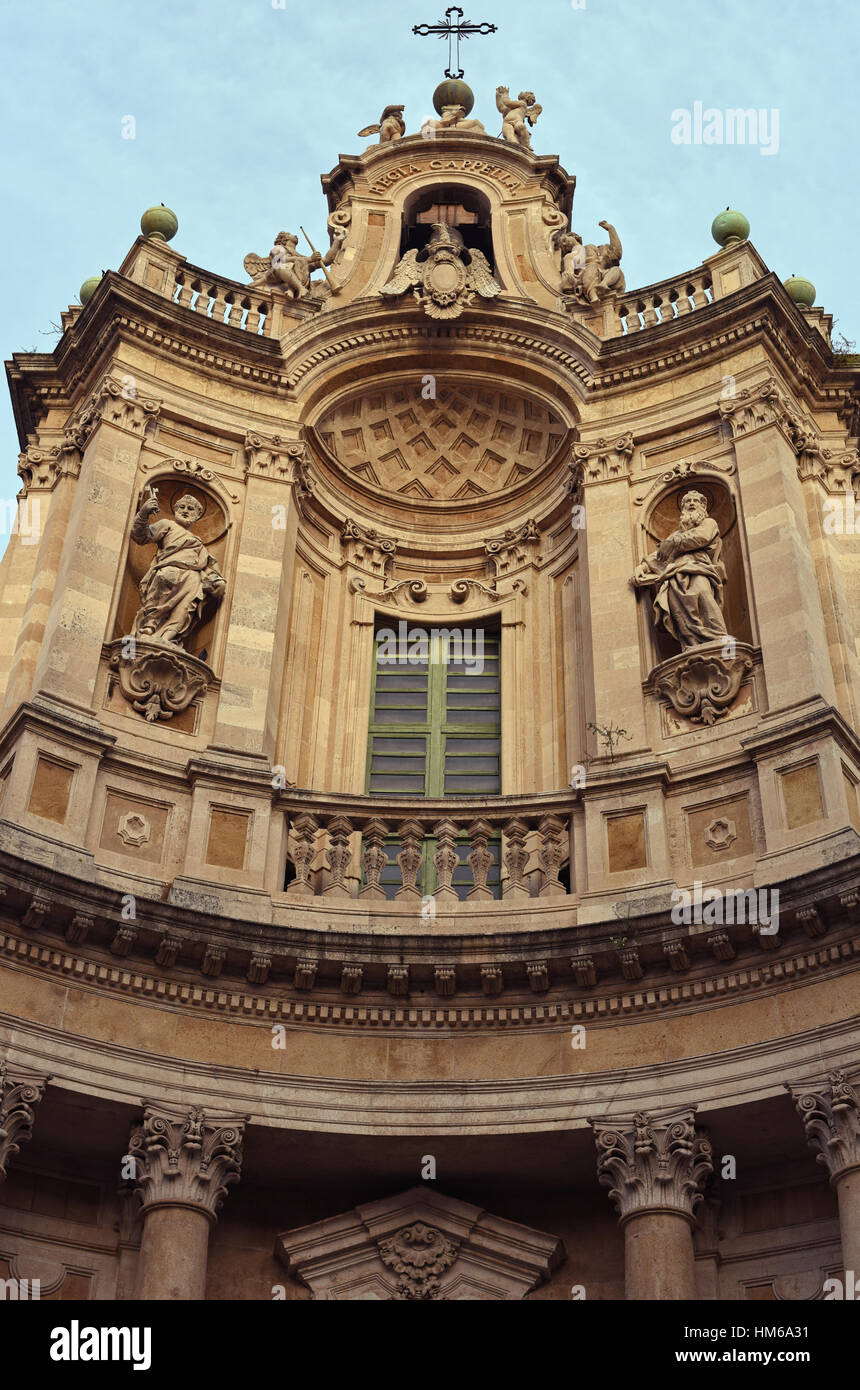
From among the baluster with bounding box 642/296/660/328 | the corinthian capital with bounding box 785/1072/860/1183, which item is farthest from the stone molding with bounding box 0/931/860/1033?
the baluster with bounding box 642/296/660/328

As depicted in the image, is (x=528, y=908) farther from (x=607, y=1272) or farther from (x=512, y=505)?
(x=512, y=505)

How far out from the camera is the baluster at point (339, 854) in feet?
52.7

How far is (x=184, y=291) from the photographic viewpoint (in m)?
20.7

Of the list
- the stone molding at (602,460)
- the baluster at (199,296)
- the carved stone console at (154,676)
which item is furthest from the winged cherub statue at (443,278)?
the carved stone console at (154,676)

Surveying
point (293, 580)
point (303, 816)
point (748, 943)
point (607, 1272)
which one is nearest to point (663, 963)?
point (748, 943)

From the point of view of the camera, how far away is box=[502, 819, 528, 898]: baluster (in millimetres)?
16148

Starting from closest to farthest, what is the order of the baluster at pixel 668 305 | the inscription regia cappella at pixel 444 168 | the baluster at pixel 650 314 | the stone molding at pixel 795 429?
the stone molding at pixel 795 429, the baluster at pixel 650 314, the baluster at pixel 668 305, the inscription regia cappella at pixel 444 168

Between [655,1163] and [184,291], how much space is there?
11816 mm

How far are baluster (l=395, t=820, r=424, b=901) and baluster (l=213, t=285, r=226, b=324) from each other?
716 cm

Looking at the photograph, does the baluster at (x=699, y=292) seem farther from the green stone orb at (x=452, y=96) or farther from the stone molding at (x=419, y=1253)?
the stone molding at (x=419, y=1253)

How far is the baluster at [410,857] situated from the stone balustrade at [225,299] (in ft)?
22.8

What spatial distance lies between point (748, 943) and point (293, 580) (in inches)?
282

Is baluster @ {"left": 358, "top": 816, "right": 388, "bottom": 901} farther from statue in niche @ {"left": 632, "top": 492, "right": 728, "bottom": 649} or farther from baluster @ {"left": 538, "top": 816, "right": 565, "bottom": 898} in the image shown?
statue in niche @ {"left": 632, "top": 492, "right": 728, "bottom": 649}

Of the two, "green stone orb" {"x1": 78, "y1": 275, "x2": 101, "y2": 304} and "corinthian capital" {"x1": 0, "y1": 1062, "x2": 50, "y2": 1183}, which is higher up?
"green stone orb" {"x1": 78, "y1": 275, "x2": 101, "y2": 304}
